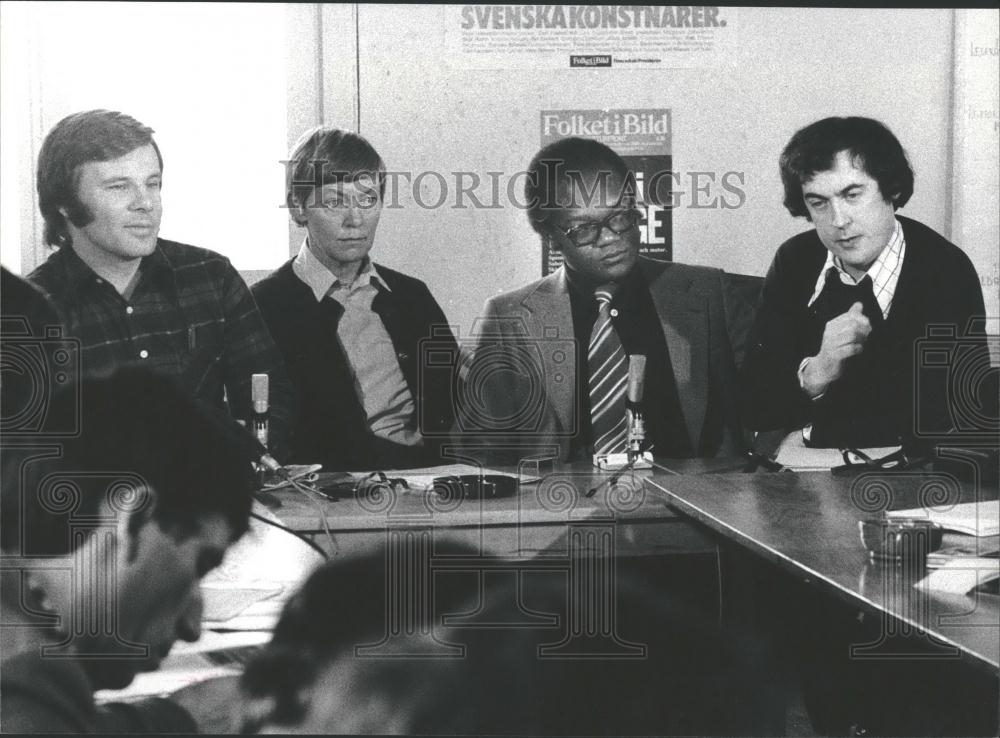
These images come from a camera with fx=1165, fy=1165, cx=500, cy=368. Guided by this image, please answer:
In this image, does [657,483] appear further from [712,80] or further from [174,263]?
[174,263]

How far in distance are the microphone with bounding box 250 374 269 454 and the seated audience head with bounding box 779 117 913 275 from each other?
1353 mm

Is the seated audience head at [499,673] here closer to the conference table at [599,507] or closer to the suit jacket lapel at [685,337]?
the conference table at [599,507]

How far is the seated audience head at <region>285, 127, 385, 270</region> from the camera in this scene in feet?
9.21

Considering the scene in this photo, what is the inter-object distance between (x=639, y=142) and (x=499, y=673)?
131 centimetres

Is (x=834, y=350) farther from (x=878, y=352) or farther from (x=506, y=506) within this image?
(x=506, y=506)

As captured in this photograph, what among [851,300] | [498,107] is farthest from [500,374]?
[851,300]

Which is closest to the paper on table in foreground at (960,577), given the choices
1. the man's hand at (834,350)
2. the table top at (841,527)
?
the table top at (841,527)

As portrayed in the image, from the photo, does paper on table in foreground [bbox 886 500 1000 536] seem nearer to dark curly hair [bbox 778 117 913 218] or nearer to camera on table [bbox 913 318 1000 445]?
camera on table [bbox 913 318 1000 445]

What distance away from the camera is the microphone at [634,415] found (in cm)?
284

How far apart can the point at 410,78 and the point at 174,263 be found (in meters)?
0.72

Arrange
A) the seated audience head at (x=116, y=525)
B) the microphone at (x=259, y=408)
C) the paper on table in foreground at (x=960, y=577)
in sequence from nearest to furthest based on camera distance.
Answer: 1. the paper on table in foreground at (x=960, y=577)
2. the seated audience head at (x=116, y=525)
3. the microphone at (x=259, y=408)

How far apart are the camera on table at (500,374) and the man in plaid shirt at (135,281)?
39cm

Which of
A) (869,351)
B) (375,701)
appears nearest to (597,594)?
(375,701)

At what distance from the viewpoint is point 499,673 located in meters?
2.70
